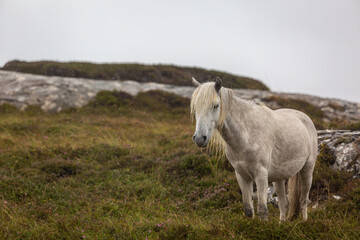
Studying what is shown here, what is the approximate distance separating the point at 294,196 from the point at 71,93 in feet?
48.8

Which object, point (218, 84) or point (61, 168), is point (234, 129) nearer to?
point (218, 84)

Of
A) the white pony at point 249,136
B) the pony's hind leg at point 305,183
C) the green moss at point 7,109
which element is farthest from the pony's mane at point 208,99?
the green moss at point 7,109

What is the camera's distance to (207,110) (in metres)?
4.24

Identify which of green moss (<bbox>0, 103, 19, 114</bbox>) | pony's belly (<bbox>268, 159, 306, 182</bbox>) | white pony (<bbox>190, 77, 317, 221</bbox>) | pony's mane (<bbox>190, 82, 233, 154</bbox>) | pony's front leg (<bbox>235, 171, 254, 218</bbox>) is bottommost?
green moss (<bbox>0, 103, 19, 114</bbox>)


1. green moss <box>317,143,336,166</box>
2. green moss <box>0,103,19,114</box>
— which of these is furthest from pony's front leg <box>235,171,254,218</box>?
green moss <box>0,103,19,114</box>

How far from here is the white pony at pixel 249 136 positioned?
429cm

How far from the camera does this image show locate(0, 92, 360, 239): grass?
4801mm

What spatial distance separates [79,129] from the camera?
1299cm

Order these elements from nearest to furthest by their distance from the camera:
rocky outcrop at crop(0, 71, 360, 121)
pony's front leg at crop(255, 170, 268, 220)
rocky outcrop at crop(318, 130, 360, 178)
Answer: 1. pony's front leg at crop(255, 170, 268, 220)
2. rocky outcrop at crop(318, 130, 360, 178)
3. rocky outcrop at crop(0, 71, 360, 121)

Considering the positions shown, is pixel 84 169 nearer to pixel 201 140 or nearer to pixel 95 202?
pixel 95 202

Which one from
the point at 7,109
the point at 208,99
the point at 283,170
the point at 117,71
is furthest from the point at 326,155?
the point at 117,71

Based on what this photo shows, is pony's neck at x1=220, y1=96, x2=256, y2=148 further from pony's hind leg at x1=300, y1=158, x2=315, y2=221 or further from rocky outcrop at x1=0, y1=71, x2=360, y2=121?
rocky outcrop at x1=0, y1=71, x2=360, y2=121

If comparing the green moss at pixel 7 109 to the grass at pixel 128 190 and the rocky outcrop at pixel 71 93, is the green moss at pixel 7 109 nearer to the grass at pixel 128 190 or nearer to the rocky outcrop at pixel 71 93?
the rocky outcrop at pixel 71 93

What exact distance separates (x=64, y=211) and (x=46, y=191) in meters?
1.21
